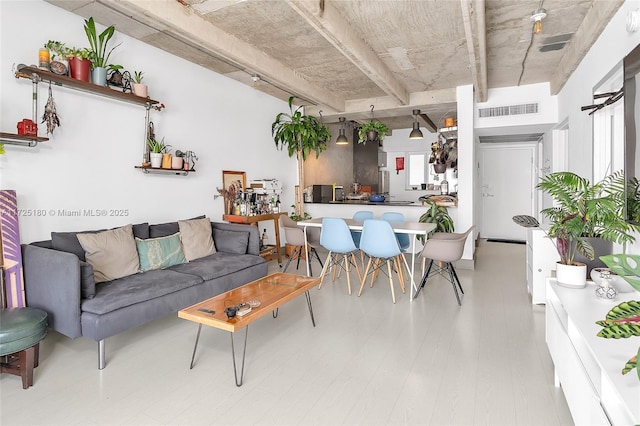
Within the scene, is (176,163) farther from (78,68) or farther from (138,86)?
(78,68)

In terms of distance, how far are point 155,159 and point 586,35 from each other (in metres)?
4.56

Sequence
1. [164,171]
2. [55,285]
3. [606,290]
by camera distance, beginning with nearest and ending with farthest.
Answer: [606,290], [55,285], [164,171]

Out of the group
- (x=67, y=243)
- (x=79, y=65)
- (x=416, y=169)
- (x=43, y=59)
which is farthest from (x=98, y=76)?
(x=416, y=169)

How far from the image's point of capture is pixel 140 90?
147 inches

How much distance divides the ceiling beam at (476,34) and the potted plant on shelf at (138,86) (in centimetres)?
317

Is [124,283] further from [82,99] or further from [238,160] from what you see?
[238,160]

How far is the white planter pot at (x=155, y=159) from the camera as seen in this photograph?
3.89 meters

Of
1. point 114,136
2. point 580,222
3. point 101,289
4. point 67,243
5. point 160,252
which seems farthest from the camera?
point 114,136

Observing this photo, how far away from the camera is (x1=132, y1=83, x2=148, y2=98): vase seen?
3697 mm

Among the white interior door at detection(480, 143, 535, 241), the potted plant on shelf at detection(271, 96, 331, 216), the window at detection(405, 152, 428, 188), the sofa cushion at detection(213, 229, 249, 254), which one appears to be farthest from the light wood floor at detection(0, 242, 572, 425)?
the window at detection(405, 152, 428, 188)

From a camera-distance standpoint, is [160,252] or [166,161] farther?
[166,161]

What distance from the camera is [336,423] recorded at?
73.8 inches

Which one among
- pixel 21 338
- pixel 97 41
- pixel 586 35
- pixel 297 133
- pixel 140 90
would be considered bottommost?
pixel 21 338

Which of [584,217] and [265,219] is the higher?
[584,217]
